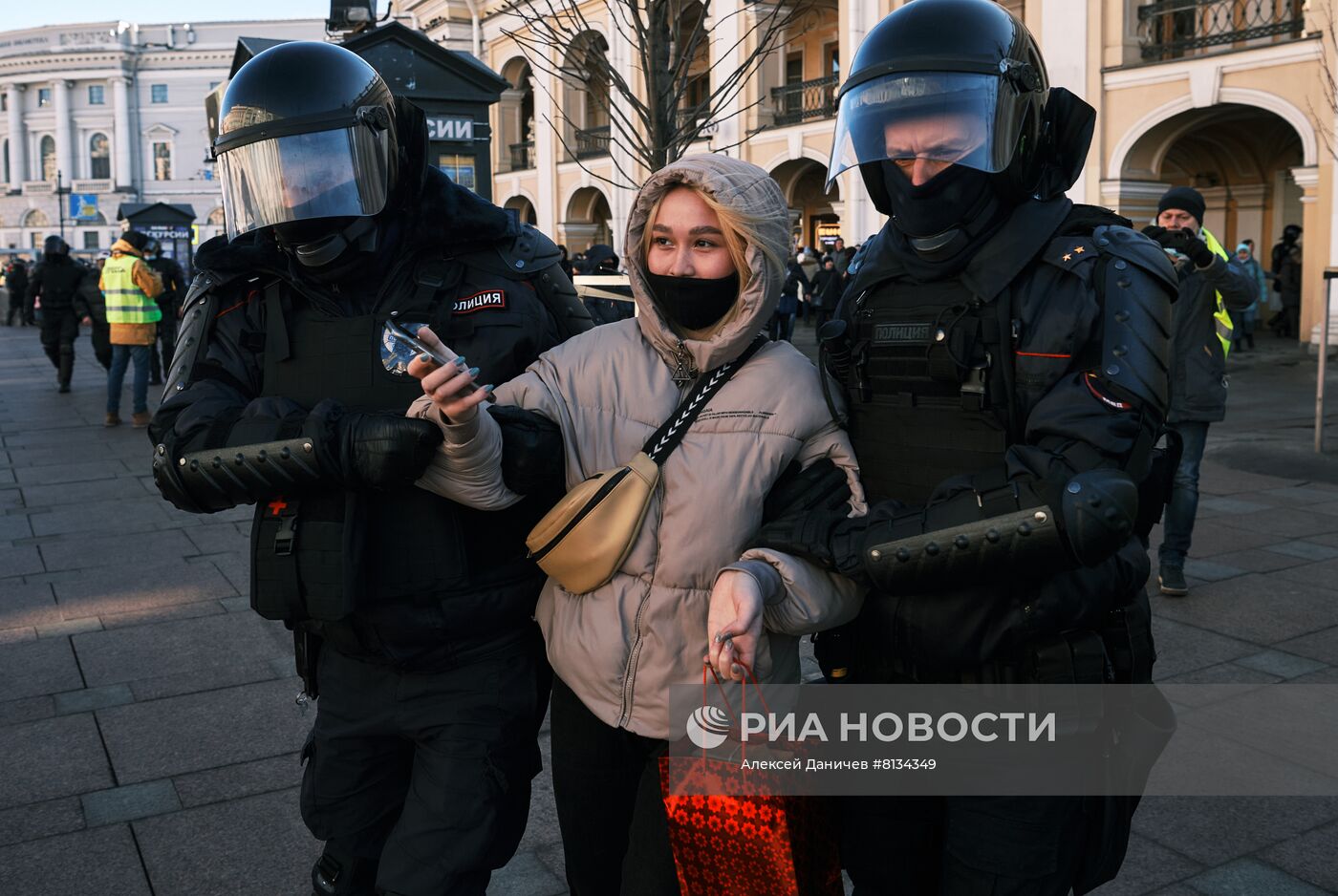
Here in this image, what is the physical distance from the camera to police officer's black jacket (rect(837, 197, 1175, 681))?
1.94 m

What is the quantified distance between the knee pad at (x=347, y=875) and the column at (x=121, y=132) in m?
99.2

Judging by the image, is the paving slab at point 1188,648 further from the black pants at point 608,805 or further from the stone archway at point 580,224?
the stone archway at point 580,224

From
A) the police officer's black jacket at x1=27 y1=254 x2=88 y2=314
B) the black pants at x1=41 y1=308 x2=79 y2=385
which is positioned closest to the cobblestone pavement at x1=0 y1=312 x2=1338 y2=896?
the black pants at x1=41 y1=308 x2=79 y2=385

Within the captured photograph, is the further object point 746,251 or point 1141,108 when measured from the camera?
point 1141,108

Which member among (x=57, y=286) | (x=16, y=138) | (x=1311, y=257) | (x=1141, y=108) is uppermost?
(x=16, y=138)

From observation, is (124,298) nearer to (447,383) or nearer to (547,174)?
(447,383)

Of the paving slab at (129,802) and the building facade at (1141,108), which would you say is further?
the building facade at (1141,108)

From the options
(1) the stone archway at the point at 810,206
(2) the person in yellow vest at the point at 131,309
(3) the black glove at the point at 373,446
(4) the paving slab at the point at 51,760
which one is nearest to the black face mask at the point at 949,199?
(3) the black glove at the point at 373,446

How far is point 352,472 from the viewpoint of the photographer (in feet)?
7.27

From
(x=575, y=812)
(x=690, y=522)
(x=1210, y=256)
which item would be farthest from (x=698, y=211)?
(x=1210, y=256)

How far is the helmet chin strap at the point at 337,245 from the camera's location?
7.92ft

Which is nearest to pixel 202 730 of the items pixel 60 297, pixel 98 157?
pixel 60 297

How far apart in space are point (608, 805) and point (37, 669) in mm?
3462

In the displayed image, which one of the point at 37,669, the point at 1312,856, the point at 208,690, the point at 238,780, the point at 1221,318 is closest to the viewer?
the point at 1312,856
